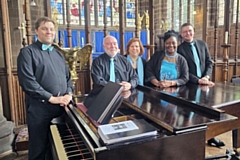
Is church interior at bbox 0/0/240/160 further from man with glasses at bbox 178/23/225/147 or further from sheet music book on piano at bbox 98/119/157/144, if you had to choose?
man with glasses at bbox 178/23/225/147

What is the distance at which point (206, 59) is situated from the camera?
106 inches

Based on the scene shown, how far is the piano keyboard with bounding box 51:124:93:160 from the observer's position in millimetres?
1107

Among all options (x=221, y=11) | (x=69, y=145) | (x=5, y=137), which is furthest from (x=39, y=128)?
(x=221, y=11)

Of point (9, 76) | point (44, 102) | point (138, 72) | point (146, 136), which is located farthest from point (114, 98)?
point (9, 76)

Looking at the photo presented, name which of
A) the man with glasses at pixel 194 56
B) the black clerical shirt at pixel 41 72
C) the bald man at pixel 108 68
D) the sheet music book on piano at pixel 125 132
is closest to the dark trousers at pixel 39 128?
the black clerical shirt at pixel 41 72

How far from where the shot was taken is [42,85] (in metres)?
1.81

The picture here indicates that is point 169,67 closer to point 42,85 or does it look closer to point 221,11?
point 42,85

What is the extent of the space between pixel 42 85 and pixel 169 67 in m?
1.22

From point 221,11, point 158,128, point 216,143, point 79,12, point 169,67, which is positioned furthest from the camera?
point 79,12

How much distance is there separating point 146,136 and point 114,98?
0.33m

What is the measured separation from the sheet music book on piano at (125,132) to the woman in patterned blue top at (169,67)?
1248 mm

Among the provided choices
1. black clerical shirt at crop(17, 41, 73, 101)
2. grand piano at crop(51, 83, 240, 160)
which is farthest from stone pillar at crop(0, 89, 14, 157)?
grand piano at crop(51, 83, 240, 160)

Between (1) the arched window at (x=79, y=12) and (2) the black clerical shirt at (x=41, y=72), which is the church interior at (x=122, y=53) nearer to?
(2) the black clerical shirt at (x=41, y=72)

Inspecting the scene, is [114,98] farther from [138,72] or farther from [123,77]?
[138,72]
